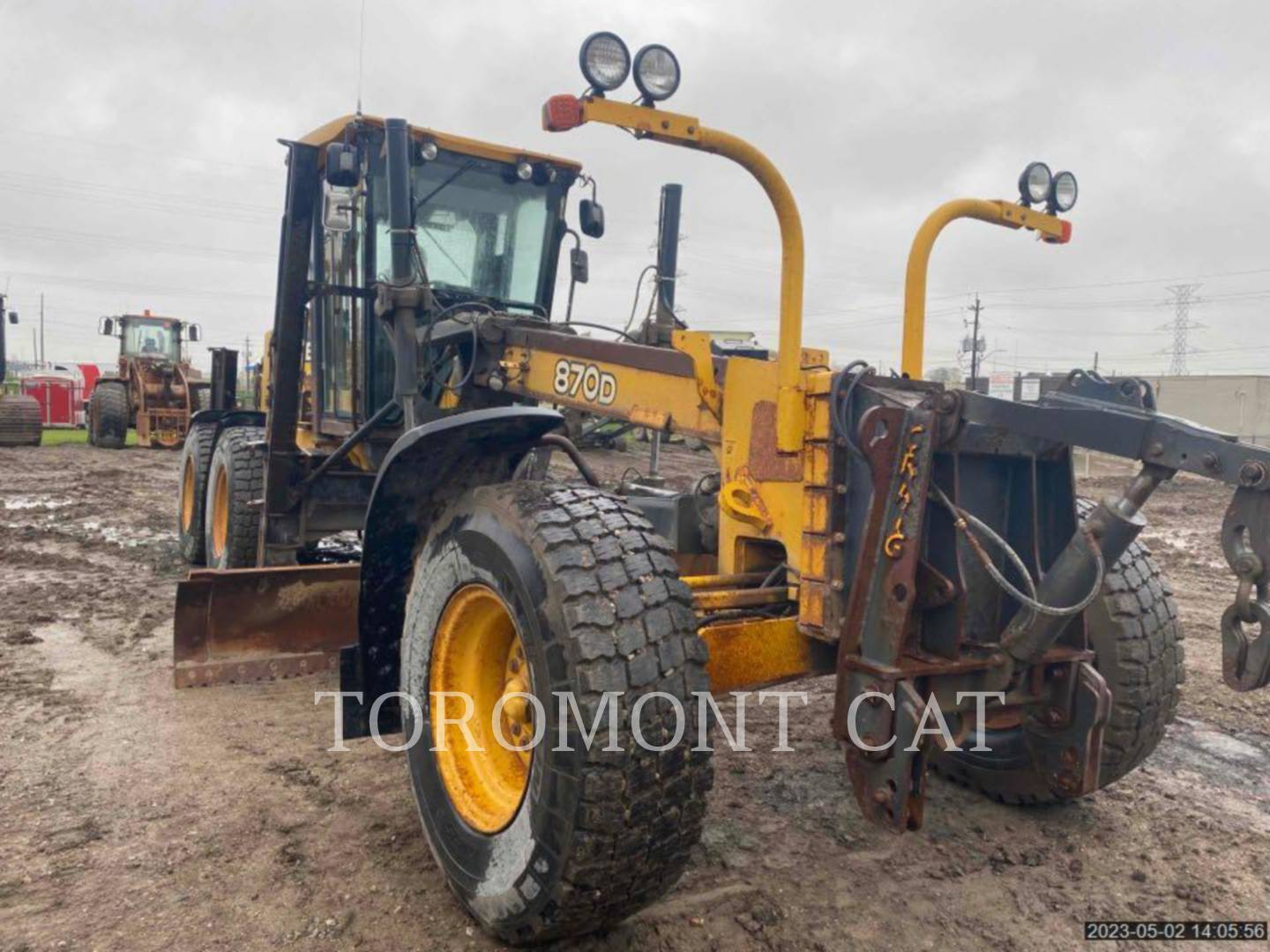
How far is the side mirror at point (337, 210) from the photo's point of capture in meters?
4.71

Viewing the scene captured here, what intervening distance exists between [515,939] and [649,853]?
49 cm

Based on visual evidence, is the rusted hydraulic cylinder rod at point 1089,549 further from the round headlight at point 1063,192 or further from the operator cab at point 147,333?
the operator cab at point 147,333

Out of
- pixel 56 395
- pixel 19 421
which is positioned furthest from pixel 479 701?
pixel 56 395

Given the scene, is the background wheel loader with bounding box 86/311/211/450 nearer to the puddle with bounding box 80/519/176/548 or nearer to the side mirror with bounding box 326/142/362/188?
the puddle with bounding box 80/519/176/548

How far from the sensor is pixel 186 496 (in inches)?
332

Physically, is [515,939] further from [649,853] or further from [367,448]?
[367,448]

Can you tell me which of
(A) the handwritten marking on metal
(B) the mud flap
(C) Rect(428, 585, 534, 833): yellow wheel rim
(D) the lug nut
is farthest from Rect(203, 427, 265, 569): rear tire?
(D) the lug nut

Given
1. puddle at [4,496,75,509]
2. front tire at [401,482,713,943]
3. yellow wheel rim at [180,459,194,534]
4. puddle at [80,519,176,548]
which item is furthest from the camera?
puddle at [4,496,75,509]

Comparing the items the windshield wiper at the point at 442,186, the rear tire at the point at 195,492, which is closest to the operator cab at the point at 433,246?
the windshield wiper at the point at 442,186

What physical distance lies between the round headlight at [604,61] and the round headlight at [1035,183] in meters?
1.71

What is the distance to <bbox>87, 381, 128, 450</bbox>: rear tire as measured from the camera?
18953 mm

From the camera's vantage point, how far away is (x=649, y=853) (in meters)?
2.50

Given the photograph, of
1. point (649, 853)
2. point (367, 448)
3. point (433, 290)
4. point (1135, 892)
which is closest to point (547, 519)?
point (649, 853)

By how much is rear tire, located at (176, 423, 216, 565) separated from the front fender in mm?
4603
